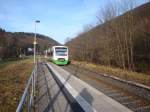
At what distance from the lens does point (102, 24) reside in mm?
34531

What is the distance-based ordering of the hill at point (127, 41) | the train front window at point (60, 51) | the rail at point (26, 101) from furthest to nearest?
the train front window at point (60, 51)
the hill at point (127, 41)
the rail at point (26, 101)

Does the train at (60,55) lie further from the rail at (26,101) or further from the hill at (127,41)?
the rail at (26,101)

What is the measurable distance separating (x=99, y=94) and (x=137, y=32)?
19876 millimetres

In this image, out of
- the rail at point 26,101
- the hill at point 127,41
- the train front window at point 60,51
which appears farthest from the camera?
the train front window at point 60,51

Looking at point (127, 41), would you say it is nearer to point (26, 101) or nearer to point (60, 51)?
point (60, 51)

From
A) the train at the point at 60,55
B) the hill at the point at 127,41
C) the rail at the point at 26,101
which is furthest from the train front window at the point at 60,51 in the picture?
the rail at the point at 26,101

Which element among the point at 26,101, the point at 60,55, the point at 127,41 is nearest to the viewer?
the point at 26,101

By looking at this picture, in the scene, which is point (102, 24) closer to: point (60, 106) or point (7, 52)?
point (60, 106)

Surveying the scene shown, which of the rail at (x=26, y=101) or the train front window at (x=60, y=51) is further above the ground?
the train front window at (x=60, y=51)

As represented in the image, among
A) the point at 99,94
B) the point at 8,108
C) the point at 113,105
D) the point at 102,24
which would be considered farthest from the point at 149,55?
the point at 8,108

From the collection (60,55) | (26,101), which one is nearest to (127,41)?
(60,55)

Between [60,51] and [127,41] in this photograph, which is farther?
[60,51]

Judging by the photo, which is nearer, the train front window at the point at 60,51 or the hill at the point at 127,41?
the hill at the point at 127,41

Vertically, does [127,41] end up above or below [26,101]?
above
